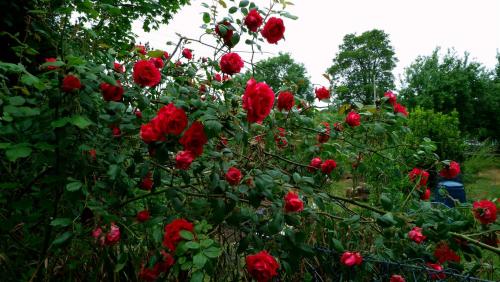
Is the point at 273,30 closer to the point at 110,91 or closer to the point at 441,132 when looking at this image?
the point at 110,91

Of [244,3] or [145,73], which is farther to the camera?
[244,3]

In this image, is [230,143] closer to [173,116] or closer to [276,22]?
[276,22]

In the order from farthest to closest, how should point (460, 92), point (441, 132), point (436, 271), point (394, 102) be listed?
point (460, 92)
point (441, 132)
point (394, 102)
point (436, 271)

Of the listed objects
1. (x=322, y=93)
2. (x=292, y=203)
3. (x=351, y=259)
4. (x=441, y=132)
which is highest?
(x=441, y=132)

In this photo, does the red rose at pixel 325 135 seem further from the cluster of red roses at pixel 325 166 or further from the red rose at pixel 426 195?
the red rose at pixel 426 195

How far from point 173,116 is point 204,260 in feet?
1.44

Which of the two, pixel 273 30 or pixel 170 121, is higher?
pixel 273 30

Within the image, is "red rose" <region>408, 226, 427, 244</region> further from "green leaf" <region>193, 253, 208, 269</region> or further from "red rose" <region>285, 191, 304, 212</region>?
"green leaf" <region>193, 253, 208, 269</region>

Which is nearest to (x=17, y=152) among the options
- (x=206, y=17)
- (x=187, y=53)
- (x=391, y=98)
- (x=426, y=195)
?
(x=206, y=17)

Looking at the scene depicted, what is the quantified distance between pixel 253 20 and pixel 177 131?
747 millimetres

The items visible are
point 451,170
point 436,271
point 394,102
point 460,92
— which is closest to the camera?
point 436,271

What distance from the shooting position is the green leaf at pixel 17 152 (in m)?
1.11

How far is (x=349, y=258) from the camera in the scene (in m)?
1.48

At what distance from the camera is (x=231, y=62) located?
1.47m
